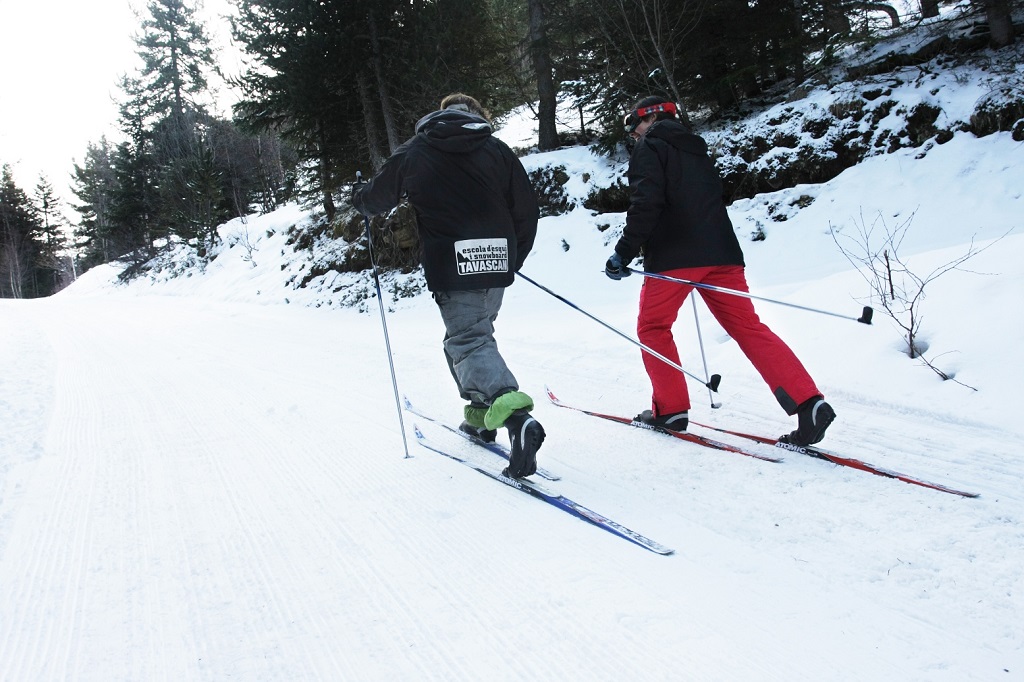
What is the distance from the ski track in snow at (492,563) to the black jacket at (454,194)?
1104mm

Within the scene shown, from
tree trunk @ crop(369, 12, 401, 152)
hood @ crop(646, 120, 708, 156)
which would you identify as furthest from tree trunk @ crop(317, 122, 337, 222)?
hood @ crop(646, 120, 708, 156)

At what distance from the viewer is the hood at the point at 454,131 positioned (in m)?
3.11

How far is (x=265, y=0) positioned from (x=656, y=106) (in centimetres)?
1329

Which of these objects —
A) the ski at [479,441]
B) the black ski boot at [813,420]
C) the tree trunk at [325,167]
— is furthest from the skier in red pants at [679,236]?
the tree trunk at [325,167]

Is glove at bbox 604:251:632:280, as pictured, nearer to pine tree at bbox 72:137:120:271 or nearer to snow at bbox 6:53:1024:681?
snow at bbox 6:53:1024:681

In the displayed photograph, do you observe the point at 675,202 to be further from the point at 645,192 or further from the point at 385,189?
the point at 385,189

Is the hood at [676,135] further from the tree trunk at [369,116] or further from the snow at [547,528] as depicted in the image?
the tree trunk at [369,116]

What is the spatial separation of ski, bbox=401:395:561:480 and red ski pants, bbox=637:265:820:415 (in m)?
0.90

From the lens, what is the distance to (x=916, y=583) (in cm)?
197

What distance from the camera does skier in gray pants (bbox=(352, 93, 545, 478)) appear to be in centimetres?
313

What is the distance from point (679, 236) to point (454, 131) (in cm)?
137

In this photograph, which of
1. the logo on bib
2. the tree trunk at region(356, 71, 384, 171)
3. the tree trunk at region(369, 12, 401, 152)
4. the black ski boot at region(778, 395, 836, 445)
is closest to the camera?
the black ski boot at region(778, 395, 836, 445)

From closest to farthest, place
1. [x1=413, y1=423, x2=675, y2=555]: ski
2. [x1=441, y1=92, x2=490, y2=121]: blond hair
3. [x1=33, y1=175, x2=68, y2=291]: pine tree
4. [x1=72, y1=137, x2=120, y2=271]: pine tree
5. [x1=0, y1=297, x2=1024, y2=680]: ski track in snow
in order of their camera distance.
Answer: [x1=0, y1=297, x2=1024, y2=680]: ski track in snow → [x1=413, y1=423, x2=675, y2=555]: ski → [x1=441, y1=92, x2=490, y2=121]: blond hair → [x1=72, y1=137, x2=120, y2=271]: pine tree → [x1=33, y1=175, x2=68, y2=291]: pine tree

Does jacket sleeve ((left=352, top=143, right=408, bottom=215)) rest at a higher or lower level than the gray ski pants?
higher
